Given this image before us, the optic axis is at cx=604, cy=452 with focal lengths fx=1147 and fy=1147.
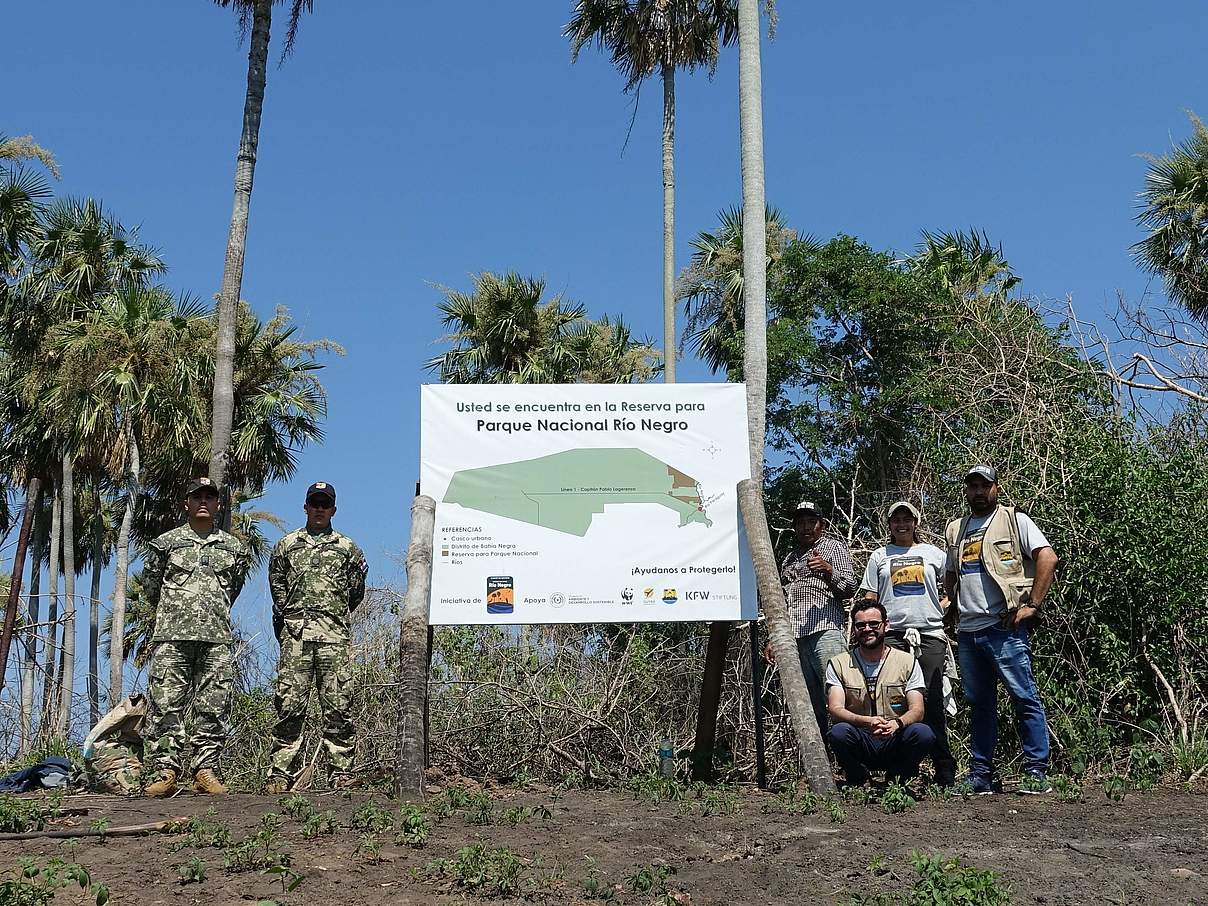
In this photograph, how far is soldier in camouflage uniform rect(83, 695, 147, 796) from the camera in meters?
7.53

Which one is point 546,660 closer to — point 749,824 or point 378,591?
point 378,591

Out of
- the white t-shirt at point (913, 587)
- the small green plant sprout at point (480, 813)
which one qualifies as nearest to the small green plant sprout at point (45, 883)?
the small green plant sprout at point (480, 813)

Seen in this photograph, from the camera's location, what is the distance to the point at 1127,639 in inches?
342

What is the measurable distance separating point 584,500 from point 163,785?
324 centimetres

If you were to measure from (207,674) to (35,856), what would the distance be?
8.14ft

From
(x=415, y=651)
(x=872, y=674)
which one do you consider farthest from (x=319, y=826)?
→ (x=872, y=674)

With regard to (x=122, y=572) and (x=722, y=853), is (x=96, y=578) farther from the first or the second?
(x=722, y=853)

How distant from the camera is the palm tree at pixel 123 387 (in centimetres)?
1867

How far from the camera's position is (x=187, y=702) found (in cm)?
755

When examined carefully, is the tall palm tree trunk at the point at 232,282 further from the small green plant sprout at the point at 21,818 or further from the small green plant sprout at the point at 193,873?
the small green plant sprout at the point at 193,873

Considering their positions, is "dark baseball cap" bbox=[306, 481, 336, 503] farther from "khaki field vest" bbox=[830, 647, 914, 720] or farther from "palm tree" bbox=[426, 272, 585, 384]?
"palm tree" bbox=[426, 272, 585, 384]

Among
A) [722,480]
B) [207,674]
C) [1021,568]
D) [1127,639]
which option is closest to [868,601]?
[1021,568]

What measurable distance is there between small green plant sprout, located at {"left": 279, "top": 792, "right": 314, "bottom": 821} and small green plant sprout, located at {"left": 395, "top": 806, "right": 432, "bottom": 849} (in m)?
0.53

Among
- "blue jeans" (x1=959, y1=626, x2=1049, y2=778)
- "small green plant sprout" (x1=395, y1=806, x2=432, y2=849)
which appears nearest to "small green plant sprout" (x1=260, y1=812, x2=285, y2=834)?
"small green plant sprout" (x1=395, y1=806, x2=432, y2=849)
